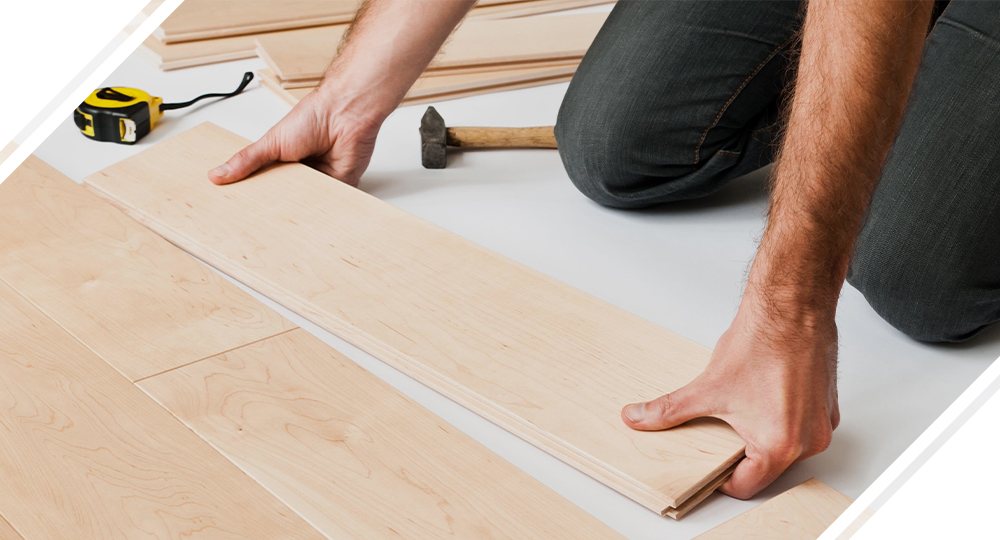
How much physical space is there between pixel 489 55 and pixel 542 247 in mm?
1264

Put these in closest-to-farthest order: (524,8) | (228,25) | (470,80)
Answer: (470,80)
(228,25)
(524,8)

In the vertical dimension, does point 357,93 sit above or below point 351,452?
above

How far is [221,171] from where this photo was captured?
6.91ft

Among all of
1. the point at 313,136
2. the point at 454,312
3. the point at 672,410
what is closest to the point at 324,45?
the point at 313,136

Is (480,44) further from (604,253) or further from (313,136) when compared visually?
(604,253)

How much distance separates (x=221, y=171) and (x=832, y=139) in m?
1.47

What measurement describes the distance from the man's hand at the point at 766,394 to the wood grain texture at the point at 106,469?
62 cm

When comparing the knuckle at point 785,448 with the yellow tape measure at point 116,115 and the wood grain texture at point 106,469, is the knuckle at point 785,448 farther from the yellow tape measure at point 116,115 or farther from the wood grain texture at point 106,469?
the yellow tape measure at point 116,115

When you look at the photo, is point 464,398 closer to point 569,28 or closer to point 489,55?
point 489,55

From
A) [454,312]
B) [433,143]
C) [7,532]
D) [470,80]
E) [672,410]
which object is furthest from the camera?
[470,80]

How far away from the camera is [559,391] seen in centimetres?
144

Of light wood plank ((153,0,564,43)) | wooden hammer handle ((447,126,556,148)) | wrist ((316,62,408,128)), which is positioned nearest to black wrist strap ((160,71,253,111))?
light wood plank ((153,0,564,43))

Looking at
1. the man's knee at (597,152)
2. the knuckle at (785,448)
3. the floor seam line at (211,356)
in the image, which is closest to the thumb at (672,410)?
the knuckle at (785,448)

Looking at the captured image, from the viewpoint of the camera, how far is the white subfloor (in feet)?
4.56
